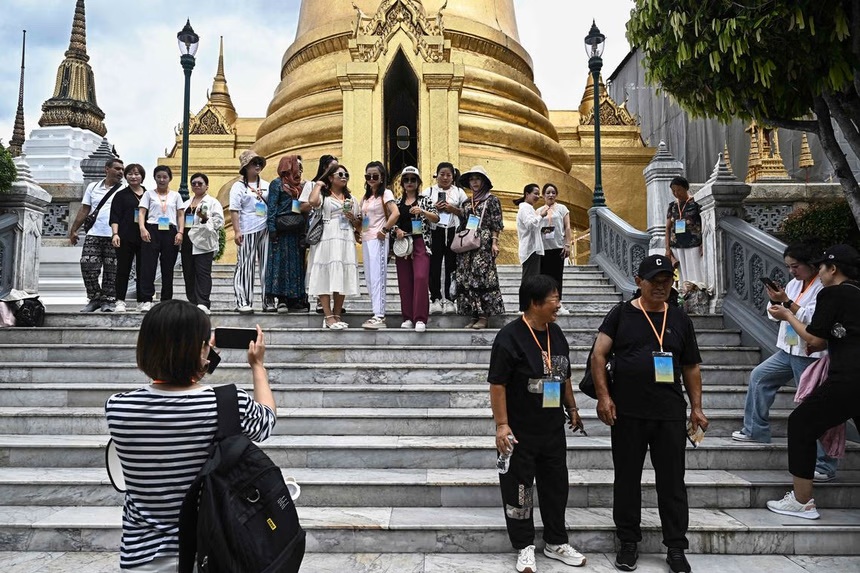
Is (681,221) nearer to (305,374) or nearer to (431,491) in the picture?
(305,374)

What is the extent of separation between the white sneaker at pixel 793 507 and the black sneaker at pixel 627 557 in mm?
1196

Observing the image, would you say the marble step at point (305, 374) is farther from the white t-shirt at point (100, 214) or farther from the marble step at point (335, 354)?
the white t-shirt at point (100, 214)

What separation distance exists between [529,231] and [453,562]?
15.3ft

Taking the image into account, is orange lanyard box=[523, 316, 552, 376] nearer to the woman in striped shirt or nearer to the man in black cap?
the man in black cap

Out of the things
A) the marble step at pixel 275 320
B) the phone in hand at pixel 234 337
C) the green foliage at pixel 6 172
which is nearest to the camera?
the phone in hand at pixel 234 337

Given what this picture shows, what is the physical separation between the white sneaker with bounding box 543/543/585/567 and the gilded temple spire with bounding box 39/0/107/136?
62.9 feet

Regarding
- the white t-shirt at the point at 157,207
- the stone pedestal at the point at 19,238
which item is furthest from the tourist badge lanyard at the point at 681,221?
the stone pedestal at the point at 19,238

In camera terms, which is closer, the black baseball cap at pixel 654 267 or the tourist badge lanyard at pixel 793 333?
the black baseball cap at pixel 654 267

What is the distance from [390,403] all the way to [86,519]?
247cm

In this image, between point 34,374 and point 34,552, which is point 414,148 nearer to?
point 34,374

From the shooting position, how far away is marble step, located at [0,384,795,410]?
585cm

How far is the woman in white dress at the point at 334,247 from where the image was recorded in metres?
7.32

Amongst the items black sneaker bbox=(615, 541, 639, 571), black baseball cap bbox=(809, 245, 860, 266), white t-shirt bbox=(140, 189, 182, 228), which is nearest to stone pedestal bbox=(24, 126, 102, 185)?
white t-shirt bbox=(140, 189, 182, 228)

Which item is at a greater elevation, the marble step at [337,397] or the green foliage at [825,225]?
the green foliage at [825,225]
